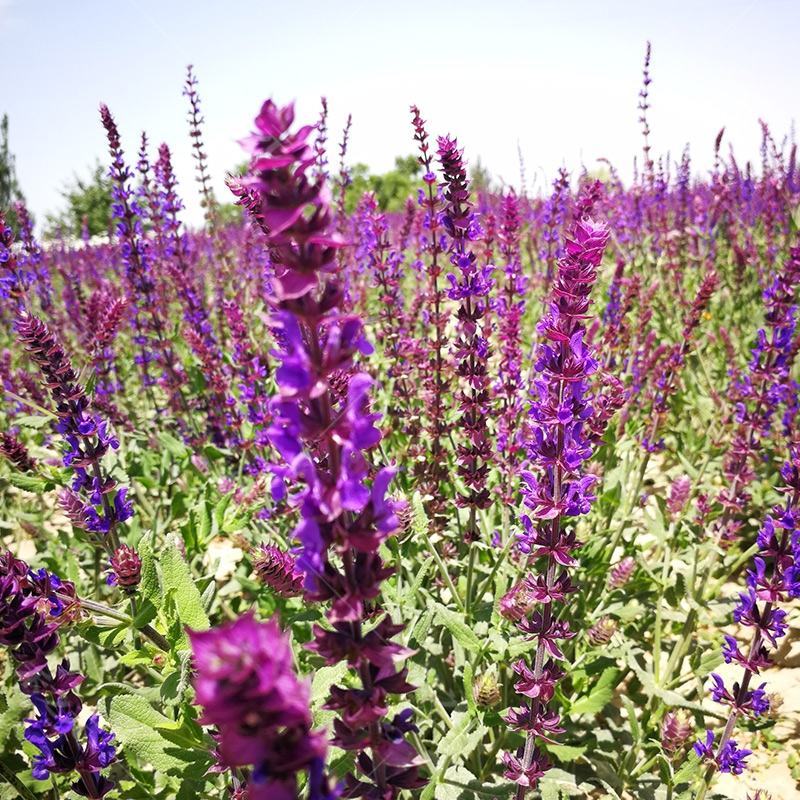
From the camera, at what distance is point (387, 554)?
8.20ft

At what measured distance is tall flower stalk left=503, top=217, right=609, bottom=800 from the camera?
1805 millimetres

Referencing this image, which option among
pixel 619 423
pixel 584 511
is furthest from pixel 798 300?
pixel 584 511

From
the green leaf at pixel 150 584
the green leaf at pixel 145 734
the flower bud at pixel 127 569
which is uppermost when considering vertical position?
the flower bud at pixel 127 569

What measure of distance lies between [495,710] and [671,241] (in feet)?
22.0

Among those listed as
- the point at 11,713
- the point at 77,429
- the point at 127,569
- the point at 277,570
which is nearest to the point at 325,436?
the point at 277,570

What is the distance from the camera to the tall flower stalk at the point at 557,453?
5.92 ft

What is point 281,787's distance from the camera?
0.79 m

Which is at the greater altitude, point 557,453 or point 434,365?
point 434,365

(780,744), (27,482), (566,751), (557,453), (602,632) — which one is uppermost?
(557,453)

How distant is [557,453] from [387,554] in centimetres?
97

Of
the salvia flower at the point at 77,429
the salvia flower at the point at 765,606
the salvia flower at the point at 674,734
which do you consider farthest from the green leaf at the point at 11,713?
the salvia flower at the point at 765,606

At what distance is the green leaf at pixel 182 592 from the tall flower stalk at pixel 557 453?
1133 mm

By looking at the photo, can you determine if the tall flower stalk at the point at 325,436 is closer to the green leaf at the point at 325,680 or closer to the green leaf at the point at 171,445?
the green leaf at the point at 325,680

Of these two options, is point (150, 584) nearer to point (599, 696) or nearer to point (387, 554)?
point (387, 554)
